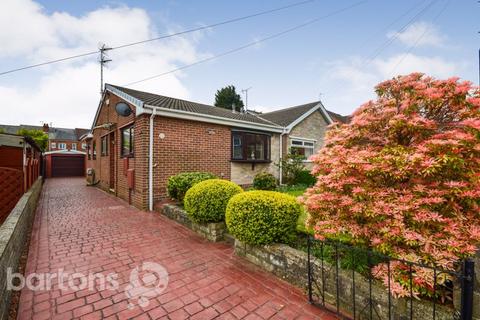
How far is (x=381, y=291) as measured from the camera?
7.19ft

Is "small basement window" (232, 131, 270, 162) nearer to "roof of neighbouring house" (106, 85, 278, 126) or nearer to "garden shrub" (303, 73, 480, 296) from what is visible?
"roof of neighbouring house" (106, 85, 278, 126)

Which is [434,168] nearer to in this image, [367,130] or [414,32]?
[367,130]

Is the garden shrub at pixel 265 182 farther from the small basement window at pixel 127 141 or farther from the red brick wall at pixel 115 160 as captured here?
the small basement window at pixel 127 141

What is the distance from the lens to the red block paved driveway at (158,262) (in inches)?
94.4

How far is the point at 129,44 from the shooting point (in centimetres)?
937

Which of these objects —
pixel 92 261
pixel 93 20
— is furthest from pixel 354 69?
pixel 92 261

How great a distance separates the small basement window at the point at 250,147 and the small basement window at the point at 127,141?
407 centimetres

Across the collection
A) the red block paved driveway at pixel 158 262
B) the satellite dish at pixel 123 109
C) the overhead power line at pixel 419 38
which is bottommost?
the red block paved driveway at pixel 158 262

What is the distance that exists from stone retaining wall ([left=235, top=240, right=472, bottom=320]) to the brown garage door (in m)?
25.6

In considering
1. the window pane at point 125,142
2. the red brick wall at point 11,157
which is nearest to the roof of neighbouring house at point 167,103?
the window pane at point 125,142

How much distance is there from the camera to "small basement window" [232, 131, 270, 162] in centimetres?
951

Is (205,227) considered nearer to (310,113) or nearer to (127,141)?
(127,141)

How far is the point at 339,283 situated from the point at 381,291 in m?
0.43

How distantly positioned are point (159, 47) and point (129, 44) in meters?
1.26
